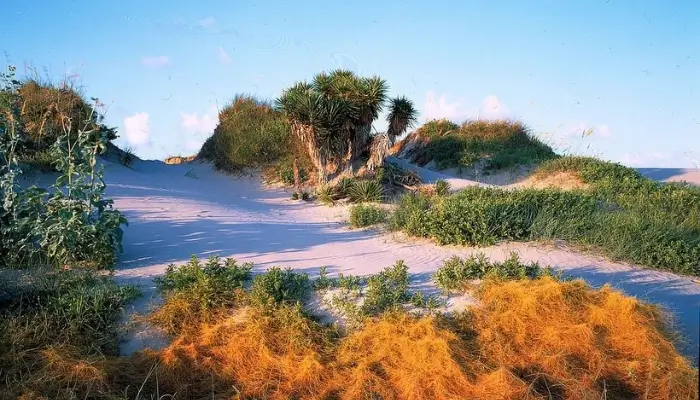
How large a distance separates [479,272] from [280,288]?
2247 mm

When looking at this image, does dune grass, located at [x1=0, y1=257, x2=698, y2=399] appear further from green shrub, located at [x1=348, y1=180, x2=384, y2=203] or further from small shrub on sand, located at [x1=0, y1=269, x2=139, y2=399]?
green shrub, located at [x1=348, y1=180, x2=384, y2=203]

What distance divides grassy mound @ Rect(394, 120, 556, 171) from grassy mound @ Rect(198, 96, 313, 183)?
6.65m

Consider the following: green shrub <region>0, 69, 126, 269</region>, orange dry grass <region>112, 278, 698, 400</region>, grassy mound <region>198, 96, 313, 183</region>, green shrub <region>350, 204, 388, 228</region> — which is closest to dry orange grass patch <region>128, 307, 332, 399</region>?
orange dry grass <region>112, 278, 698, 400</region>

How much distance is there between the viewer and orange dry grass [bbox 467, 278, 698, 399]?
4.63 metres

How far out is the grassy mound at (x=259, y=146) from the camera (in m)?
15.0

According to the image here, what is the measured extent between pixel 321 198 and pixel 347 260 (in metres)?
5.40

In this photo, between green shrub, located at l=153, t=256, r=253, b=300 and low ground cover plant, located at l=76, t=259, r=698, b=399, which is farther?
green shrub, located at l=153, t=256, r=253, b=300

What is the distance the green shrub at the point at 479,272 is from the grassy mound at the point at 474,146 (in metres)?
12.5

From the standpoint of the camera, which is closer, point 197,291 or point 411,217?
point 197,291

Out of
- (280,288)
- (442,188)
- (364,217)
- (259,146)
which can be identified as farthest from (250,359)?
(259,146)

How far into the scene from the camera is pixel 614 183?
13.6 m

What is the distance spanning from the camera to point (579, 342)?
4965 mm

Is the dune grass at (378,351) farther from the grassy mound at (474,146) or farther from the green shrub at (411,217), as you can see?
the grassy mound at (474,146)

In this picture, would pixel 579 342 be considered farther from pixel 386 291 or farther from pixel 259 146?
pixel 259 146
